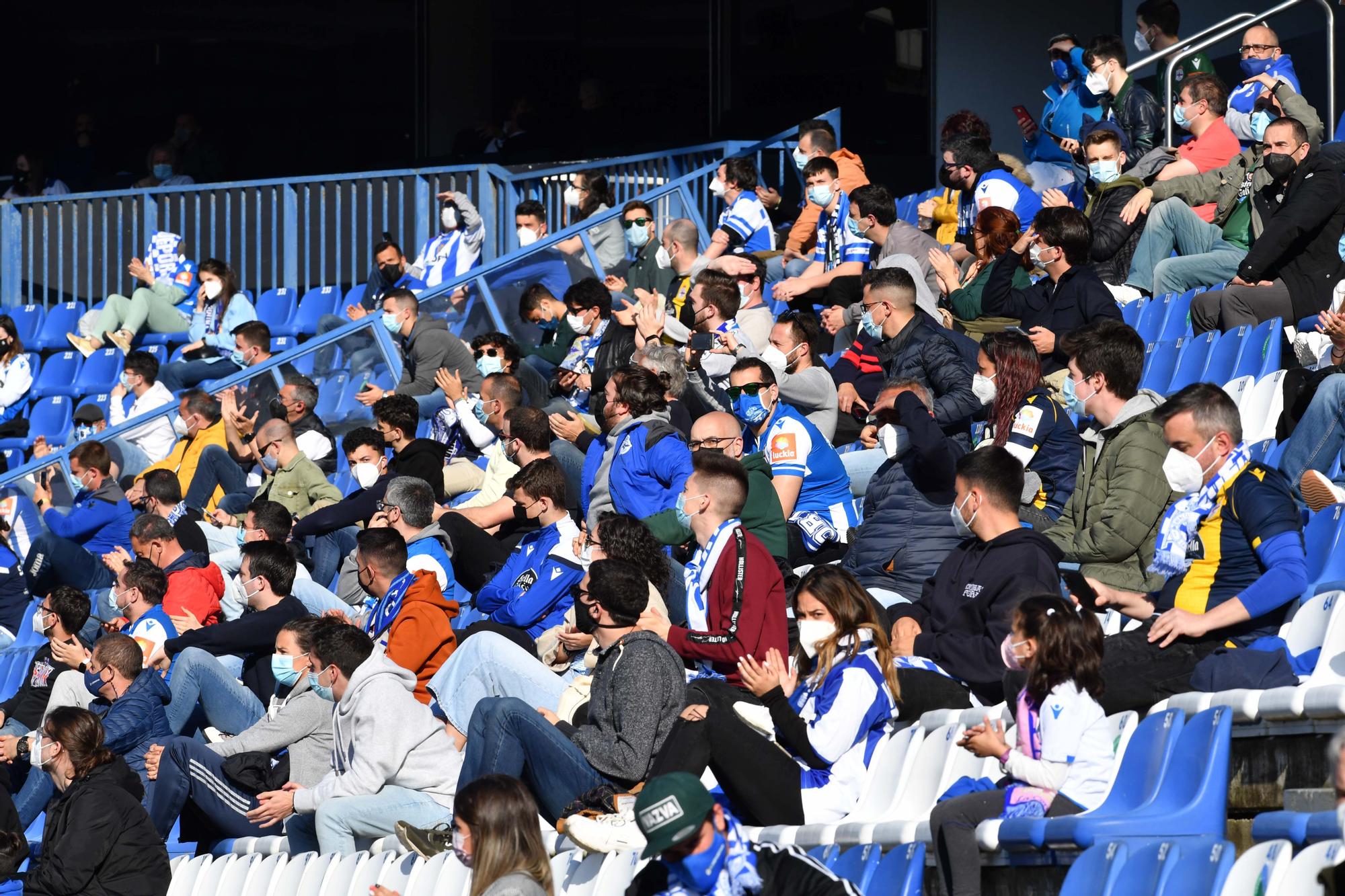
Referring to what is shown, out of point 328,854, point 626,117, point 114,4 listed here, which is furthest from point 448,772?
point 114,4

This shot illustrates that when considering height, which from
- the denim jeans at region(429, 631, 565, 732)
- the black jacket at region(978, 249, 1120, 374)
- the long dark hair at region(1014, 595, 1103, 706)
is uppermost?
the black jacket at region(978, 249, 1120, 374)

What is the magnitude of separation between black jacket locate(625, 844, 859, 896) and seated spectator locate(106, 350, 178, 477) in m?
7.68

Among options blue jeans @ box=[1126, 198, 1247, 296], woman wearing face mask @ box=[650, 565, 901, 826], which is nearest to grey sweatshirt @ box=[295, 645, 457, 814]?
woman wearing face mask @ box=[650, 565, 901, 826]

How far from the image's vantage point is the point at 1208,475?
5.57 meters

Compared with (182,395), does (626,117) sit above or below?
above

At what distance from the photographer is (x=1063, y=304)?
Result: 8.51 m

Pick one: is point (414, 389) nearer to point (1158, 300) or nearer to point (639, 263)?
point (639, 263)

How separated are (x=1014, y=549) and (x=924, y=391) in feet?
6.85

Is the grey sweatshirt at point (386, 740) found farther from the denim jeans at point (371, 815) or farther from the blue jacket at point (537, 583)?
the blue jacket at point (537, 583)

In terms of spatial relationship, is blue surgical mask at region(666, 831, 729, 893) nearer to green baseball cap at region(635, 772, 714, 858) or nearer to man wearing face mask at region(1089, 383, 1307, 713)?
green baseball cap at region(635, 772, 714, 858)

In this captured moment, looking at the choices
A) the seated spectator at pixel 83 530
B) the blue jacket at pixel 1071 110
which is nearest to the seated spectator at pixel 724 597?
the seated spectator at pixel 83 530

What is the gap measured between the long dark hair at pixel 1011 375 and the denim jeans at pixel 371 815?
265cm

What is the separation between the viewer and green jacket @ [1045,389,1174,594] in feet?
20.2

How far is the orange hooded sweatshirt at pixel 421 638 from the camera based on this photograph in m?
7.12
